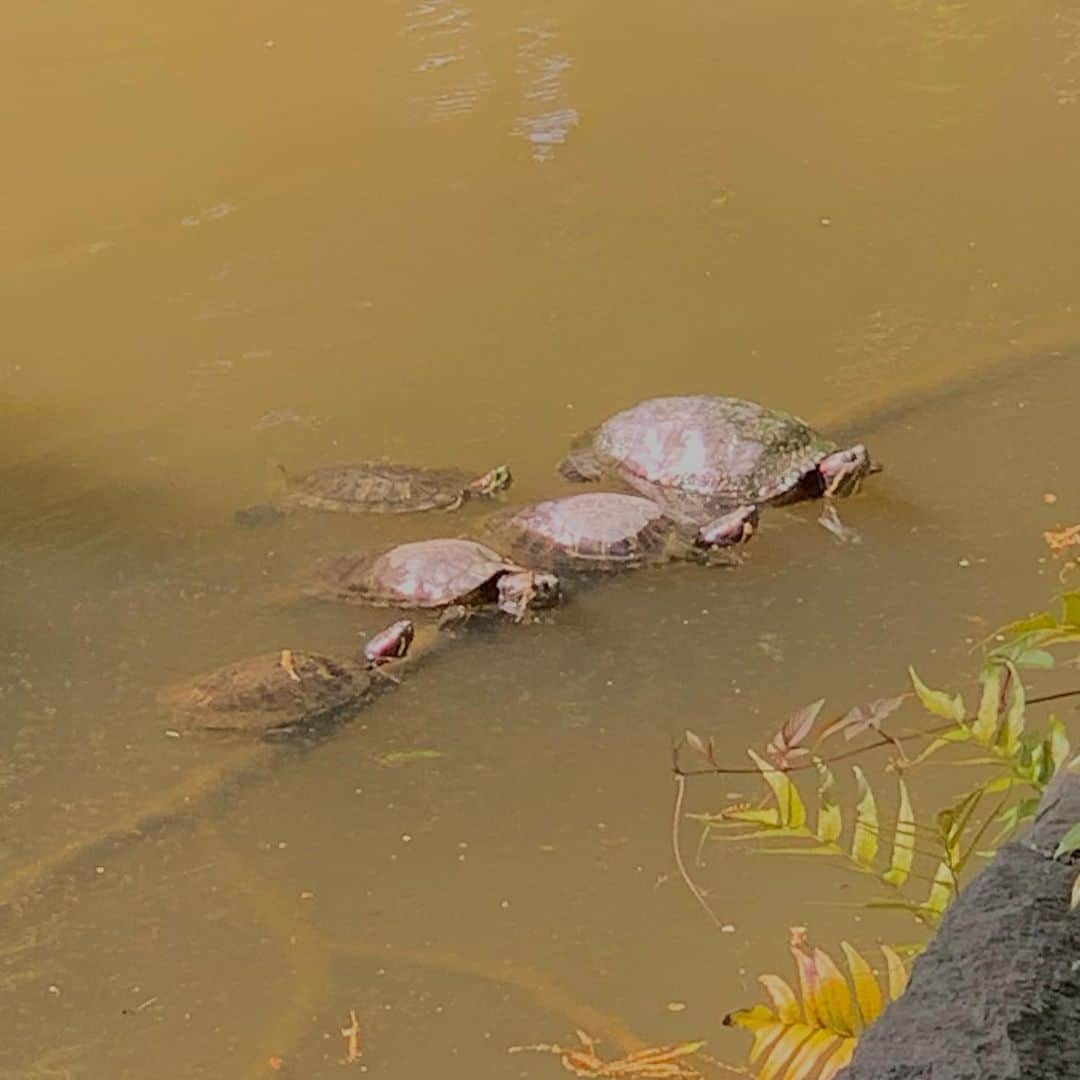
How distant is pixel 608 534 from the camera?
3.77 m

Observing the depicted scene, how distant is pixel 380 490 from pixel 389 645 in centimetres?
66

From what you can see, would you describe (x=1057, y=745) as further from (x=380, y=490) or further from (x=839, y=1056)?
(x=380, y=490)

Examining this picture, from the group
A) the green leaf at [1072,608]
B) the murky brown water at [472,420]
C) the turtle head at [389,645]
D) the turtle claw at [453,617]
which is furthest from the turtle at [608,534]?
the green leaf at [1072,608]

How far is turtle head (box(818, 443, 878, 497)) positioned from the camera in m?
3.91

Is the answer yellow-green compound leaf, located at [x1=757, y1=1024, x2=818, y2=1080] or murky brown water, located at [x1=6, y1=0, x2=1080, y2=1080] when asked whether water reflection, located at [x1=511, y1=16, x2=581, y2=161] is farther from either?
yellow-green compound leaf, located at [x1=757, y1=1024, x2=818, y2=1080]

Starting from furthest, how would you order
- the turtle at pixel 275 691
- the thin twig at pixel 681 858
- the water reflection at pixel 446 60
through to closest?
the water reflection at pixel 446 60 < the turtle at pixel 275 691 < the thin twig at pixel 681 858

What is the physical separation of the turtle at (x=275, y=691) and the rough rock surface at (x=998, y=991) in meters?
2.19

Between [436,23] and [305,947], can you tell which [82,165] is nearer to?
[436,23]

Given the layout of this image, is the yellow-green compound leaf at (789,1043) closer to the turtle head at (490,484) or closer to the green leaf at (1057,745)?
the green leaf at (1057,745)

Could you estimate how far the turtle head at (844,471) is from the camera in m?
3.91

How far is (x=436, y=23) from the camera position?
762 cm

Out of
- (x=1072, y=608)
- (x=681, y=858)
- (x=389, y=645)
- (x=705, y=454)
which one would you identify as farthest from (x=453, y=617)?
(x=1072, y=608)

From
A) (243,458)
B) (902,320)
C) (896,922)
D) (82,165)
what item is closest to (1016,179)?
(902,320)

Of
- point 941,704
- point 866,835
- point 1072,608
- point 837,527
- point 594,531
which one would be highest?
point 1072,608
